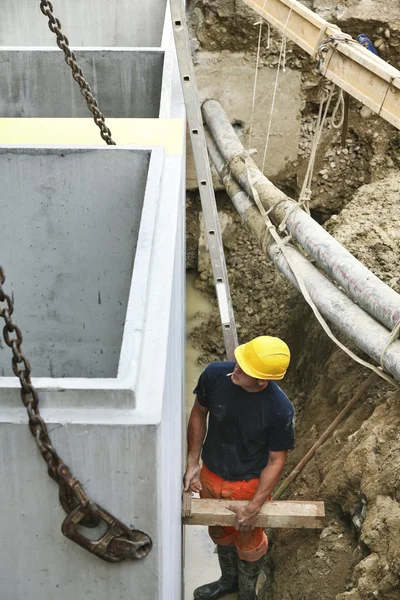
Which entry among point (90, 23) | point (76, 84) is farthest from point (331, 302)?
point (90, 23)

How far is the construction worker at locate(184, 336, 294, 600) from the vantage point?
14.5ft

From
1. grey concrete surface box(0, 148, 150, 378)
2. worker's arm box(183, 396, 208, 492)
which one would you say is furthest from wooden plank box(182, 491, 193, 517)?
grey concrete surface box(0, 148, 150, 378)

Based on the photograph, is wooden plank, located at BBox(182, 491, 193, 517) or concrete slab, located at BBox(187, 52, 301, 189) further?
concrete slab, located at BBox(187, 52, 301, 189)

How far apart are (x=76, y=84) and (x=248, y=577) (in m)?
5.14

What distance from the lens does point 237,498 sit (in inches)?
194

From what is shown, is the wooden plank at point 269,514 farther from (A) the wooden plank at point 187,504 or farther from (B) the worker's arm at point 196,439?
(B) the worker's arm at point 196,439

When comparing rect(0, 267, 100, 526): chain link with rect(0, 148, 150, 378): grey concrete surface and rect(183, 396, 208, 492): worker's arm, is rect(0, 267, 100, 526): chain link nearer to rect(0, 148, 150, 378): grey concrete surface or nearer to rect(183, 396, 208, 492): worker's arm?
rect(183, 396, 208, 492): worker's arm

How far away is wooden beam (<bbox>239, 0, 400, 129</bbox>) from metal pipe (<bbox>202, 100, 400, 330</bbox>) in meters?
1.22

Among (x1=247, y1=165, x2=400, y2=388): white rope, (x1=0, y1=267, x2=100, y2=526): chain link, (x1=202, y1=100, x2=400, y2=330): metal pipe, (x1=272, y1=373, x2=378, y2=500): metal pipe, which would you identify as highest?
(x1=0, y1=267, x2=100, y2=526): chain link

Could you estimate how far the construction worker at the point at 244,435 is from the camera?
441cm

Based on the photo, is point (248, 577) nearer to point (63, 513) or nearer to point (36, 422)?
point (63, 513)

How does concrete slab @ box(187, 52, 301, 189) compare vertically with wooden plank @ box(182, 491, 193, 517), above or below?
above

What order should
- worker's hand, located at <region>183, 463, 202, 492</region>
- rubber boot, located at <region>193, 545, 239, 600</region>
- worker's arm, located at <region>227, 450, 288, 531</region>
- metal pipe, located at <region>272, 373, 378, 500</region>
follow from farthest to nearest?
metal pipe, located at <region>272, 373, 378, 500</region> → rubber boot, located at <region>193, 545, 239, 600</region> → worker's hand, located at <region>183, 463, 202, 492</region> → worker's arm, located at <region>227, 450, 288, 531</region>

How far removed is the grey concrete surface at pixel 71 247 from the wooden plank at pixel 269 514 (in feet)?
4.68
